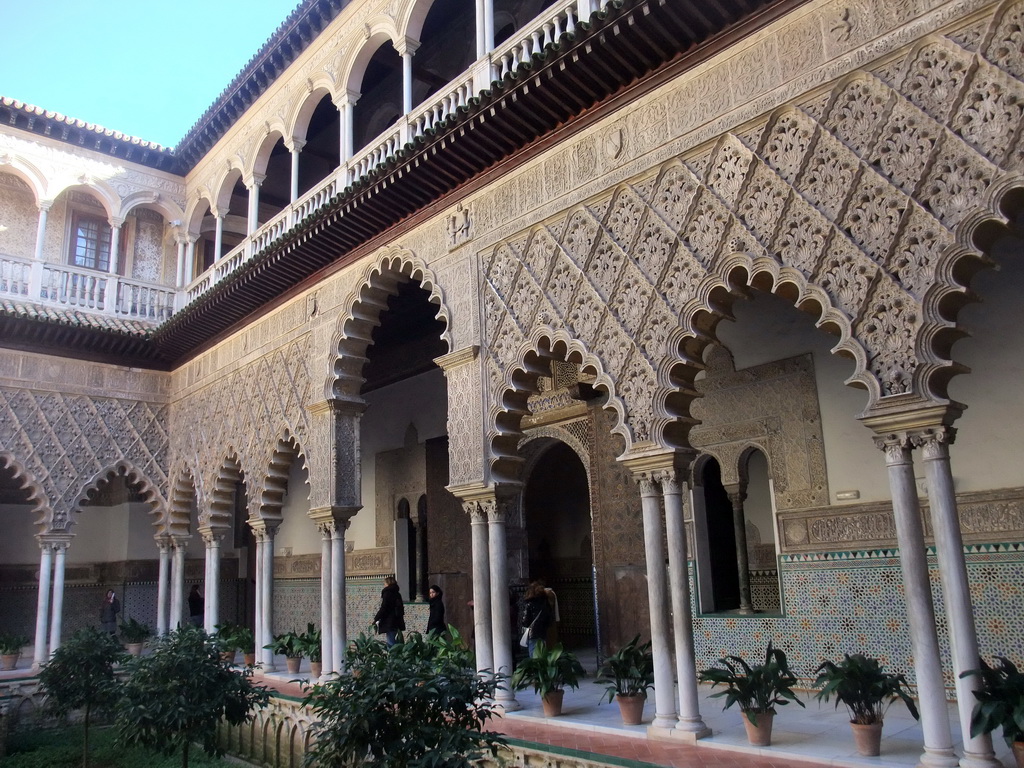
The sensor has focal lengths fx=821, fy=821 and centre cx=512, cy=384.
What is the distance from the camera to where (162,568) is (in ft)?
43.4

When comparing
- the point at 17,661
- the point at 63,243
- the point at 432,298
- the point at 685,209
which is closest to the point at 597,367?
the point at 685,209

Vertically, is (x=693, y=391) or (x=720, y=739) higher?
(x=693, y=391)

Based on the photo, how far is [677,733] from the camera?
5461 millimetres

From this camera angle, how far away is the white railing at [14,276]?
1258 cm

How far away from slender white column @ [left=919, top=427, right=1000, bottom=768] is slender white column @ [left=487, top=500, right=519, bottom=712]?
11.7 feet

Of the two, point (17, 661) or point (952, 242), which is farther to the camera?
point (17, 661)

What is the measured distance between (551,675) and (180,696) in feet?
9.32

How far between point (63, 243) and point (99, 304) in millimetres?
2102

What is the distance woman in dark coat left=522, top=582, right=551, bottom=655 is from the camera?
801 centimetres

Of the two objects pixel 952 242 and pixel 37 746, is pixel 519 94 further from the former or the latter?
pixel 37 746

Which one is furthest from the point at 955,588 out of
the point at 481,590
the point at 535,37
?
the point at 535,37

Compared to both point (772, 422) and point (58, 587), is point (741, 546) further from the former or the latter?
point (58, 587)

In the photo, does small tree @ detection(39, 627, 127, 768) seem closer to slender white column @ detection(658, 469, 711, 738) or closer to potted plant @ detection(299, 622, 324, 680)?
potted plant @ detection(299, 622, 324, 680)

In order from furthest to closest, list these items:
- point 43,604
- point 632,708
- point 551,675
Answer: point 43,604
point 551,675
point 632,708
